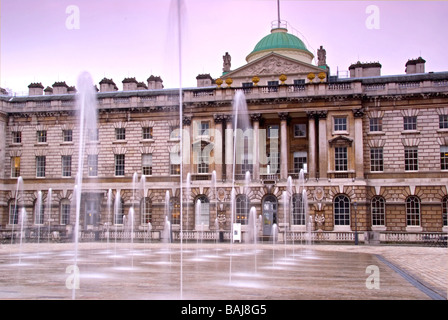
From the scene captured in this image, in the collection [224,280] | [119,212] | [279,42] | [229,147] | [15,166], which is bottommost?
[224,280]

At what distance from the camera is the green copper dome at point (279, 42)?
49531mm

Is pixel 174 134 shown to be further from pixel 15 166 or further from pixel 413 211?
pixel 413 211

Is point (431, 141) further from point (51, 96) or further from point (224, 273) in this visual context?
point (51, 96)

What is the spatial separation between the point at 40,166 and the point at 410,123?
33.1 m

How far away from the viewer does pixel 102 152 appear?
1906 inches

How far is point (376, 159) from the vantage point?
43.4 meters

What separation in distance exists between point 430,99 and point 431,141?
3.39 m

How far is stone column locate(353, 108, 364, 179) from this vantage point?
42.4 meters

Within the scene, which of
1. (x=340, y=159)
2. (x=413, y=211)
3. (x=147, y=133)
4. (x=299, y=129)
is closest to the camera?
(x=413, y=211)

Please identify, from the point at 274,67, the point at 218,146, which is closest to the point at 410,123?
the point at 274,67

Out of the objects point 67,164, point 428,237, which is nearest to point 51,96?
point 67,164

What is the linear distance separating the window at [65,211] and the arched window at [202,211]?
1193 cm

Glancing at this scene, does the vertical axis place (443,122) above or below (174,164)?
above
